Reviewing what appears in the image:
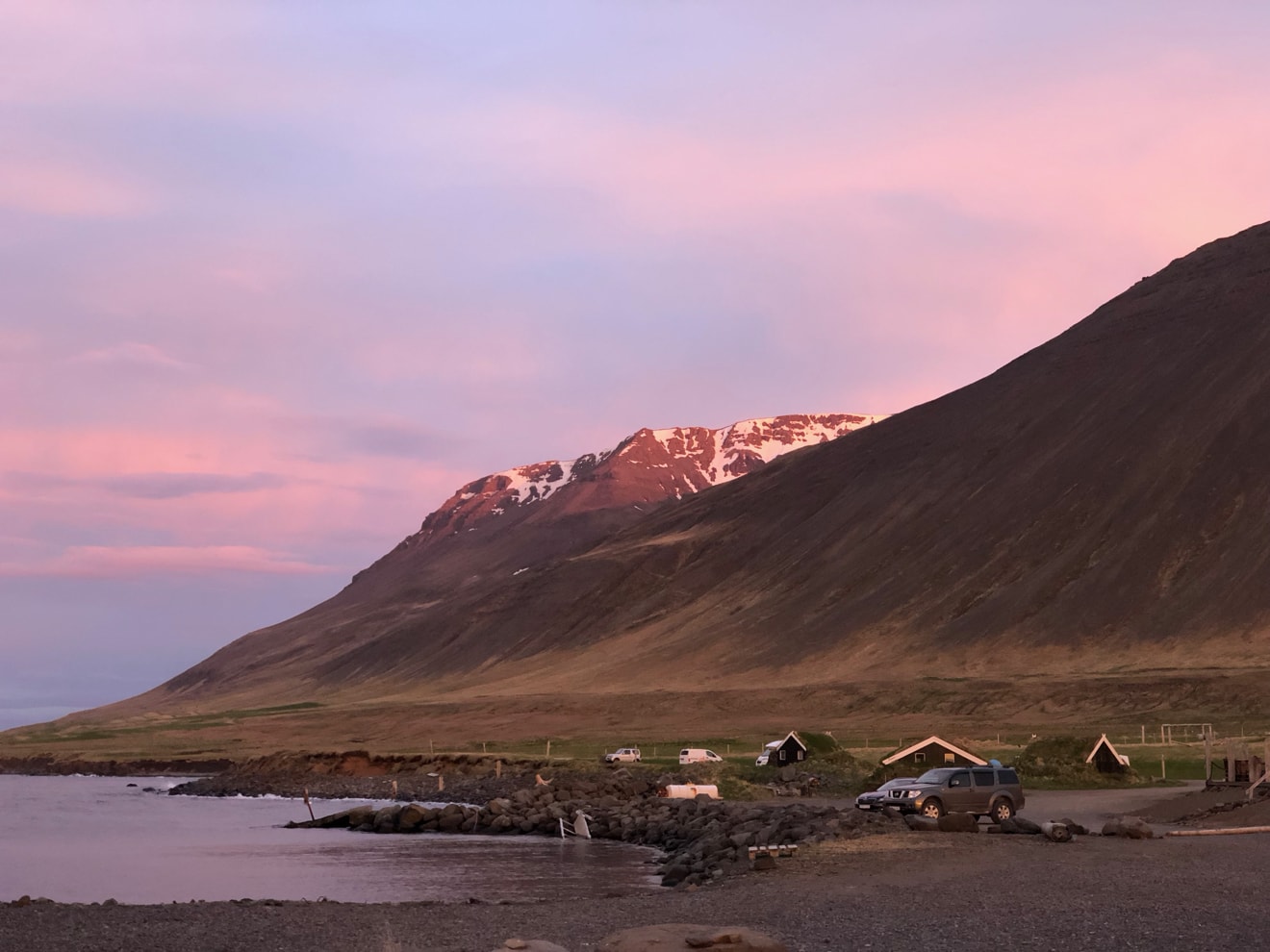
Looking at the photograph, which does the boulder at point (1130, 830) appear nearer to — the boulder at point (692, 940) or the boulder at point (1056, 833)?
the boulder at point (1056, 833)

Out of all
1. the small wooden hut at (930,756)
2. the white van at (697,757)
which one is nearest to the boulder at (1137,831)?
the small wooden hut at (930,756)

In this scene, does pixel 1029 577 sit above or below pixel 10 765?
above

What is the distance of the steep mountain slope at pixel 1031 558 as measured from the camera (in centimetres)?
13788

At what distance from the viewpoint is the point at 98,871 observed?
161 ft

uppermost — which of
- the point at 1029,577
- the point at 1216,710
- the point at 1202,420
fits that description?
the point at 1202,420

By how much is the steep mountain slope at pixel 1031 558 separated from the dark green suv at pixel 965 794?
8774cm

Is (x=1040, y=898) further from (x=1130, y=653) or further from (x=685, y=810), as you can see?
(x=1130, y=653)

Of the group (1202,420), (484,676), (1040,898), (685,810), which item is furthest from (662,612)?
(1040,898)

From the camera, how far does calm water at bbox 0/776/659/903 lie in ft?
133

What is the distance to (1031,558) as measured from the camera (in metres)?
156

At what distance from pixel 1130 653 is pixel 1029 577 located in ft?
70.2

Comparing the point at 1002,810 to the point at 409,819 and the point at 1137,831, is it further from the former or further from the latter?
the point at 409,819

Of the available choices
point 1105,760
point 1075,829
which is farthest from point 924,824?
point 1105,760

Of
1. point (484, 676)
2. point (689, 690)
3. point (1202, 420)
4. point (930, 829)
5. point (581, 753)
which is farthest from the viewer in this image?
point (484, 676)
